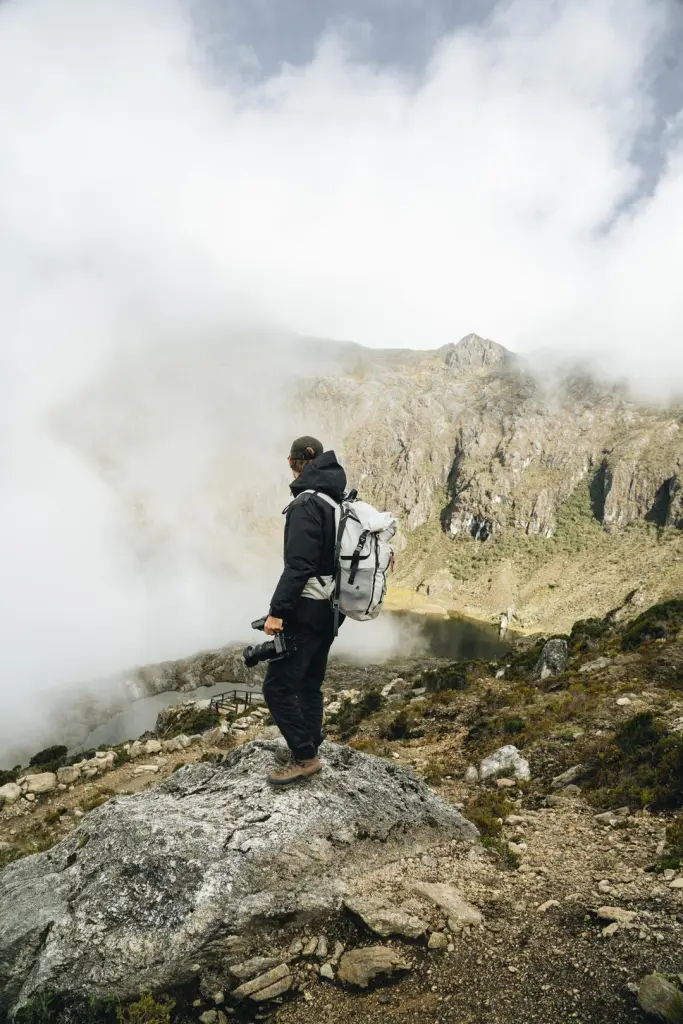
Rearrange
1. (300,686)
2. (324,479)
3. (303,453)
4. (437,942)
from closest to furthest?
(437,942) < (324,479) < (300,686) < (303,453)

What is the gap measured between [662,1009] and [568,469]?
600 ft

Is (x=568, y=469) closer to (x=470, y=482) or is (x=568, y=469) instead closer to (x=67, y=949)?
(x=470, y=482)

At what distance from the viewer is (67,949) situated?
4008 mm

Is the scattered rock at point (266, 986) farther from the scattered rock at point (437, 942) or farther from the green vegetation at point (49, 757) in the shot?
the green vegetation at point (49, 757)

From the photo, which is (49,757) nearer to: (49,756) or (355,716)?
(49,756)

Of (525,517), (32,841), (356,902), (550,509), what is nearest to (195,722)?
(32,841)

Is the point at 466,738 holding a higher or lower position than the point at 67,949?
lower

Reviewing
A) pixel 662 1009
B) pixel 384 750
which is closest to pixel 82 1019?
pixel 662 1009

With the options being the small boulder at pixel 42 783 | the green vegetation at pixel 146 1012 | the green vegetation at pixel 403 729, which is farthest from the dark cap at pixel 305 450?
the small boulder at pixel 42 783

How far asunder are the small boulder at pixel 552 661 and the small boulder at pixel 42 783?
1753cm

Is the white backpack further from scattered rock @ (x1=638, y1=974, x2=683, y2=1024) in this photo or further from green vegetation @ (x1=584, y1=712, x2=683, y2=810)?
green vegetation @ (x1=584, y1=712, x2=683, y2=810)

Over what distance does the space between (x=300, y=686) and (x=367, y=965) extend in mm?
2245

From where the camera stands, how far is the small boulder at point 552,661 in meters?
20.9

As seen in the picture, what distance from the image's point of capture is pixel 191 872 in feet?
14.9
